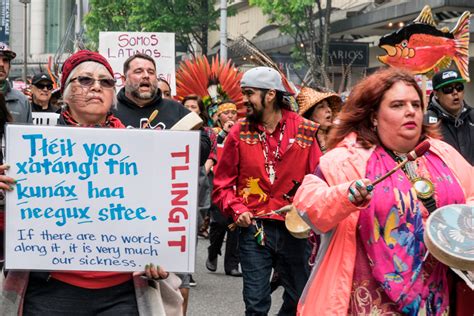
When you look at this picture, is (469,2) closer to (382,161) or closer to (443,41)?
(443,41)

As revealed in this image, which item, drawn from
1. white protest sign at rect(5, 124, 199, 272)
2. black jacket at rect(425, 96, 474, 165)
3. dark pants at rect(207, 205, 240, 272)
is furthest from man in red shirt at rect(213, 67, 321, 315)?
dark pants at rect(207, 205, 240, 272)

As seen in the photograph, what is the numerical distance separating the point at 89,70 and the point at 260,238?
100 inches

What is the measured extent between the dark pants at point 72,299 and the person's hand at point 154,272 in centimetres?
14

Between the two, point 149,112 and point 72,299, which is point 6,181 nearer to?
point 72,299

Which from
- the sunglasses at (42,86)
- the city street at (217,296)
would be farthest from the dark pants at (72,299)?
the sunglasses at (42,86)

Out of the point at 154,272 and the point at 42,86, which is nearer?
the point at 154,272

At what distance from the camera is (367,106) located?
4449mm

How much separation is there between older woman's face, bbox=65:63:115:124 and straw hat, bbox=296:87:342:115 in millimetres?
3975

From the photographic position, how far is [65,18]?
284ft

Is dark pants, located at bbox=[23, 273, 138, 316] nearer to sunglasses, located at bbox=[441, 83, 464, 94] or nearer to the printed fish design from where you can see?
sunglasses, located at bbox=[441, 83, 464, 94]

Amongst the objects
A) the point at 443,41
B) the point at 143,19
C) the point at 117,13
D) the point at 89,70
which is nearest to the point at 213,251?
the point at 443,41

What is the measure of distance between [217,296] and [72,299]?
5545 millimetres

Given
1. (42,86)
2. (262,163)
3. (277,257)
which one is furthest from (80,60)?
(42,86)

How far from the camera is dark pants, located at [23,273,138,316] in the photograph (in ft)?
13.3
